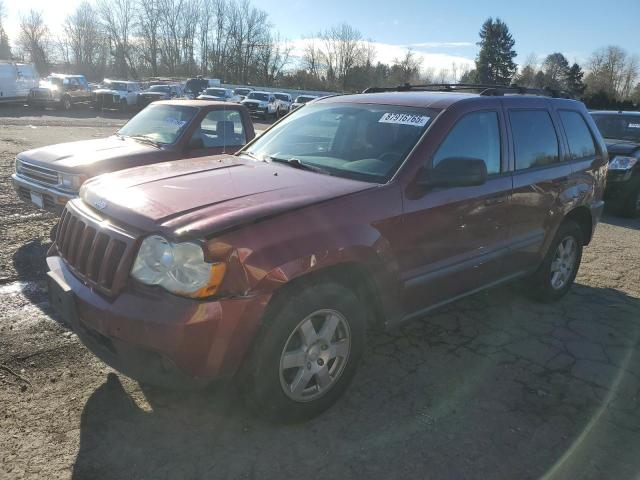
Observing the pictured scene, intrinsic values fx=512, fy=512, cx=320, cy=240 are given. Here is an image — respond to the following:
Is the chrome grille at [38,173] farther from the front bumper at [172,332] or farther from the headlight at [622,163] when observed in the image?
the headlight at [622,163]

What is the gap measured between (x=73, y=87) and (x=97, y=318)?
113ft

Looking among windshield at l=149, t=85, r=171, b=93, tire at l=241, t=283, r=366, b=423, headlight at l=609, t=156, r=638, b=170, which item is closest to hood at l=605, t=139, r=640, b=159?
headlight at l=609, t=156, r=638, b=170

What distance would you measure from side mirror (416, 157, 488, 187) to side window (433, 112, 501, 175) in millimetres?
157

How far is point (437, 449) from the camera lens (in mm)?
2820

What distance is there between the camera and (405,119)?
3.63 metres

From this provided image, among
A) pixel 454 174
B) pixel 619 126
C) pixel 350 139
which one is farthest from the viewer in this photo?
pixel 619 126

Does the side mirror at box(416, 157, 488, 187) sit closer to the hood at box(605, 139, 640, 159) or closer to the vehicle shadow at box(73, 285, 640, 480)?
the vehicle shadow at box(73, 285, 640, 480)

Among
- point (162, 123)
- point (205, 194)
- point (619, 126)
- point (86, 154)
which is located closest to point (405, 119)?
point (205, 194)

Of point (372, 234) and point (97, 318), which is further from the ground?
point (372, 234)

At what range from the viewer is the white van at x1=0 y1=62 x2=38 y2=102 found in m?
26.4

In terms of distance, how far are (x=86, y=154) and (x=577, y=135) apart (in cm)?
544

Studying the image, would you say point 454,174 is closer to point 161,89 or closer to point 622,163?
point 622,163

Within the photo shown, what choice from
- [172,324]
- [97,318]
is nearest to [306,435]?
[172,324]

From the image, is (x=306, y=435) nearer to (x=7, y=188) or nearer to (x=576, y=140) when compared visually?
(x=576, y=140)
